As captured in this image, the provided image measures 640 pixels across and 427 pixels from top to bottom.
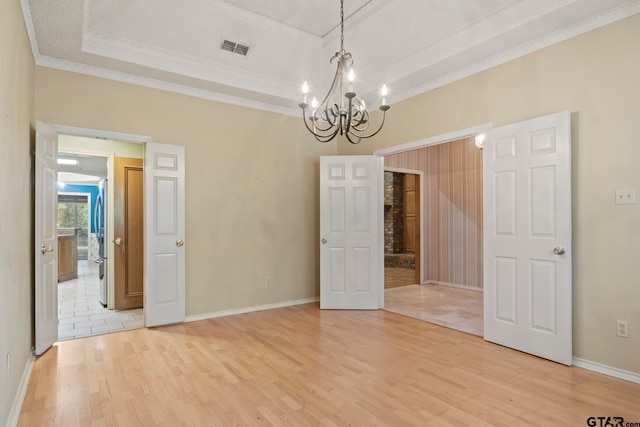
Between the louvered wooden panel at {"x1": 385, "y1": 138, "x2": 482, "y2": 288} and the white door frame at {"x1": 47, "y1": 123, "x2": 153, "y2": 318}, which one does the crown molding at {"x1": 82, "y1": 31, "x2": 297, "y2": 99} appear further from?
the louvered wooden panel at {"x1": 385, "y1": 138, "x2": 482, "y2": 288}

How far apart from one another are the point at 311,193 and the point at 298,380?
124 inches

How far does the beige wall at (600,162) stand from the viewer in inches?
110

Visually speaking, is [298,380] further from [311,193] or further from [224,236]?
[311,193]

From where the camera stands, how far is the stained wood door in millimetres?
5004

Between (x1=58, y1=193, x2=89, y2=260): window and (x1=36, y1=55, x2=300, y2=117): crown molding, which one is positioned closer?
(x1=36, y1=55, x2=300, y2=117): crown molding

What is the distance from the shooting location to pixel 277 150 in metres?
5.15

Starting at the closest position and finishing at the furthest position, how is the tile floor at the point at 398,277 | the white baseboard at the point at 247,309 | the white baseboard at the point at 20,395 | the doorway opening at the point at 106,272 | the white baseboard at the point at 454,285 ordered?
the white baseboard at the point at 20,395
the doorway opening at the point at 106,272
the white baseboard at the point at 247,309
the white baseboard at the point at 454,285
the tile floor at the point at 398,277

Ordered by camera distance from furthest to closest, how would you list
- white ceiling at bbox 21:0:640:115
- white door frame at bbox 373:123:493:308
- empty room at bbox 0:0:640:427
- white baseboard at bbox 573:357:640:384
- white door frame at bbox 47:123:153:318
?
white door frame at bbox 373:123:493:308, white door frame at bbox 47:123:153:318, white ceiling at bbox 21:0:640:115, white baseboard at bbox 573:357:640:384, empty room at bbox 0:0:640:427

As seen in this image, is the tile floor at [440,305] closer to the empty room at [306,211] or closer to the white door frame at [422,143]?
the empty room at [306,211]

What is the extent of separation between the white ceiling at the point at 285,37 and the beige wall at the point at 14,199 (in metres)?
0.59

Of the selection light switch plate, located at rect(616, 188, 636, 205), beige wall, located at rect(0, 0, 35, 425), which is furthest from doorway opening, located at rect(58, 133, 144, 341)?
light switch plate, located at rect(616, 188, 636, 205)

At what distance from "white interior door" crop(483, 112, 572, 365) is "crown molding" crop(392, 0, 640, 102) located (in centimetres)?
73

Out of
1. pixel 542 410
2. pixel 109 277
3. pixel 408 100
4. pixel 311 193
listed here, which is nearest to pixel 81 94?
pixel 109 277

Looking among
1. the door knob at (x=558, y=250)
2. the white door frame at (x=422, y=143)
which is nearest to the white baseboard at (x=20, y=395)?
the white door frame at (x=422, y=143)
